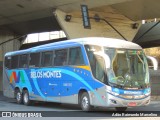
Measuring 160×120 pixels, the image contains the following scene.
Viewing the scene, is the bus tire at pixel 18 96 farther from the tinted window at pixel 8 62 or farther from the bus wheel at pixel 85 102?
the bus wheel at pixel 85 102

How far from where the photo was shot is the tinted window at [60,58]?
63.4 feet

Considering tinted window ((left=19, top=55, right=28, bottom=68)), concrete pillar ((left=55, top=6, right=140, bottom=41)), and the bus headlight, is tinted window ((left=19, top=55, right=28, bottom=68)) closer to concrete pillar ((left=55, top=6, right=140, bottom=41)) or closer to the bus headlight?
the bus headlight

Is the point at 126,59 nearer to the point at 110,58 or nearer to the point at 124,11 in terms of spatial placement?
the point at 110,58

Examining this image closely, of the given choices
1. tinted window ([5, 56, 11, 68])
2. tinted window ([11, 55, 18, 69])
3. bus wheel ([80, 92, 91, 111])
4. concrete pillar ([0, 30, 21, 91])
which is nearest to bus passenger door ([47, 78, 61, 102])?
bus wheel ([80, 92, 91, 111])

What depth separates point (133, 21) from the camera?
3741 cm

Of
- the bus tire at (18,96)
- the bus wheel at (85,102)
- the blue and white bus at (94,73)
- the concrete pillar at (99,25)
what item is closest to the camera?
the blue and white bus at (94,73)

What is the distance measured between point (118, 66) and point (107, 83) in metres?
0.88

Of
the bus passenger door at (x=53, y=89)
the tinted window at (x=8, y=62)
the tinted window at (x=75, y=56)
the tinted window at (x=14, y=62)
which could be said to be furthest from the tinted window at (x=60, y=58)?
the tinted window at (x=8, y=62)

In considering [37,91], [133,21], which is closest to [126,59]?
[37,91]

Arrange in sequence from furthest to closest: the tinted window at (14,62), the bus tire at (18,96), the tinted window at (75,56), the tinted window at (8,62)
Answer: the tinted window at (8,62) → the tinted window at (14,62) → the bus tire at (18,96) → the tinted window at (75,56)

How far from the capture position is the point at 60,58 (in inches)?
778

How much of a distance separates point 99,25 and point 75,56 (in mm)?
17772

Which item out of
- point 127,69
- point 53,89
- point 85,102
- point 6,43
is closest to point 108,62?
point 127,69

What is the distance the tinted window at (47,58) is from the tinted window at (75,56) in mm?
2096
